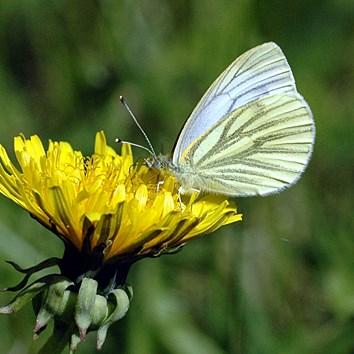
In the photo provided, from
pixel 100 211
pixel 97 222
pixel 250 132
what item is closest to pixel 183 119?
pixel 250 132

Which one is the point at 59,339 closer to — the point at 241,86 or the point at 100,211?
the point at 100,211

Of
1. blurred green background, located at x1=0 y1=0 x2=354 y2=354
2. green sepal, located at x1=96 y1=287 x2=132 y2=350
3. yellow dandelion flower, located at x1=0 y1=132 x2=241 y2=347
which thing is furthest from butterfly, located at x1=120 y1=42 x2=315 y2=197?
green sepal, located at x1=96 y1=287 x2=132 y2=350

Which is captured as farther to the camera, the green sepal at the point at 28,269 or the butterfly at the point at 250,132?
the butterfly at the point at 250,132

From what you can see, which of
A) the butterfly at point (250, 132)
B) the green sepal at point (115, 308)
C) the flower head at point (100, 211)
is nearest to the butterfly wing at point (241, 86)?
the butterfly at point (250, 132)

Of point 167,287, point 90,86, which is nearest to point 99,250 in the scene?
point 167,287

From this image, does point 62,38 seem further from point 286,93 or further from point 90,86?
point 286,93

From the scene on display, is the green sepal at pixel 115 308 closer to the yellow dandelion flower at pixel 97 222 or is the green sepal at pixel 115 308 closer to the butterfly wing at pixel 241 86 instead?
the yellow dandelion flower at pixel 97 222

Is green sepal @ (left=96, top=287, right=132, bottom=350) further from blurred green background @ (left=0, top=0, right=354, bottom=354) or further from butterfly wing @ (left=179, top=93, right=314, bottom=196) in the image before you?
blurred green background @ (left=0, top=0, right=354, bottom=354)
